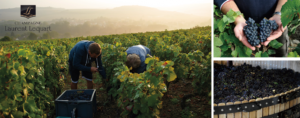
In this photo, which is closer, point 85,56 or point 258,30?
point 258,30

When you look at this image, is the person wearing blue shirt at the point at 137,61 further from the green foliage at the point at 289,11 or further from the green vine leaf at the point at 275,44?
the green foliage at the point at 289,11

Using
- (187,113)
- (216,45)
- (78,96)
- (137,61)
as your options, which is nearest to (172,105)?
(187,113)

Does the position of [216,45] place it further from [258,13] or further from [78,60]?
[78,60]

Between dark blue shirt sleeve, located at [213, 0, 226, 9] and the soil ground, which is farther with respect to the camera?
the soil ground

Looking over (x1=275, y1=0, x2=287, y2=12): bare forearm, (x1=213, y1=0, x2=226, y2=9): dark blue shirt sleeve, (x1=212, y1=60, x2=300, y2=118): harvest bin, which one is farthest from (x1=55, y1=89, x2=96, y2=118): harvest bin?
(x1=275, y1=0, x2=287, y2=12): bare forearm

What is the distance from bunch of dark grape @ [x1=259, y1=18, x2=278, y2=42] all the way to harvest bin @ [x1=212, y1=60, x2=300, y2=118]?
Result: 1.43m

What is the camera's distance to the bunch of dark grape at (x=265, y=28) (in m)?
1.31

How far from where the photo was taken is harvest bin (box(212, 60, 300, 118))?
102 inches

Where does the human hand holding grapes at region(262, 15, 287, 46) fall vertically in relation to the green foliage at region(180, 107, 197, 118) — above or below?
above

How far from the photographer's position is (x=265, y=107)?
2895mm

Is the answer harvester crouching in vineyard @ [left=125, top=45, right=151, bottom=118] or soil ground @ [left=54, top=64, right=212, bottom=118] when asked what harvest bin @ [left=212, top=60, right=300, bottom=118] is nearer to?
soil ground @ [left=54, top=64, right=212, bottom=118]

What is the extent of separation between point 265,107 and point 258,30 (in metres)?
2.03

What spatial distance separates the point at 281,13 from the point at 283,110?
2518 mm

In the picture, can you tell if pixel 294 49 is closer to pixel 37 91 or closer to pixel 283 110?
pixel 283 110
